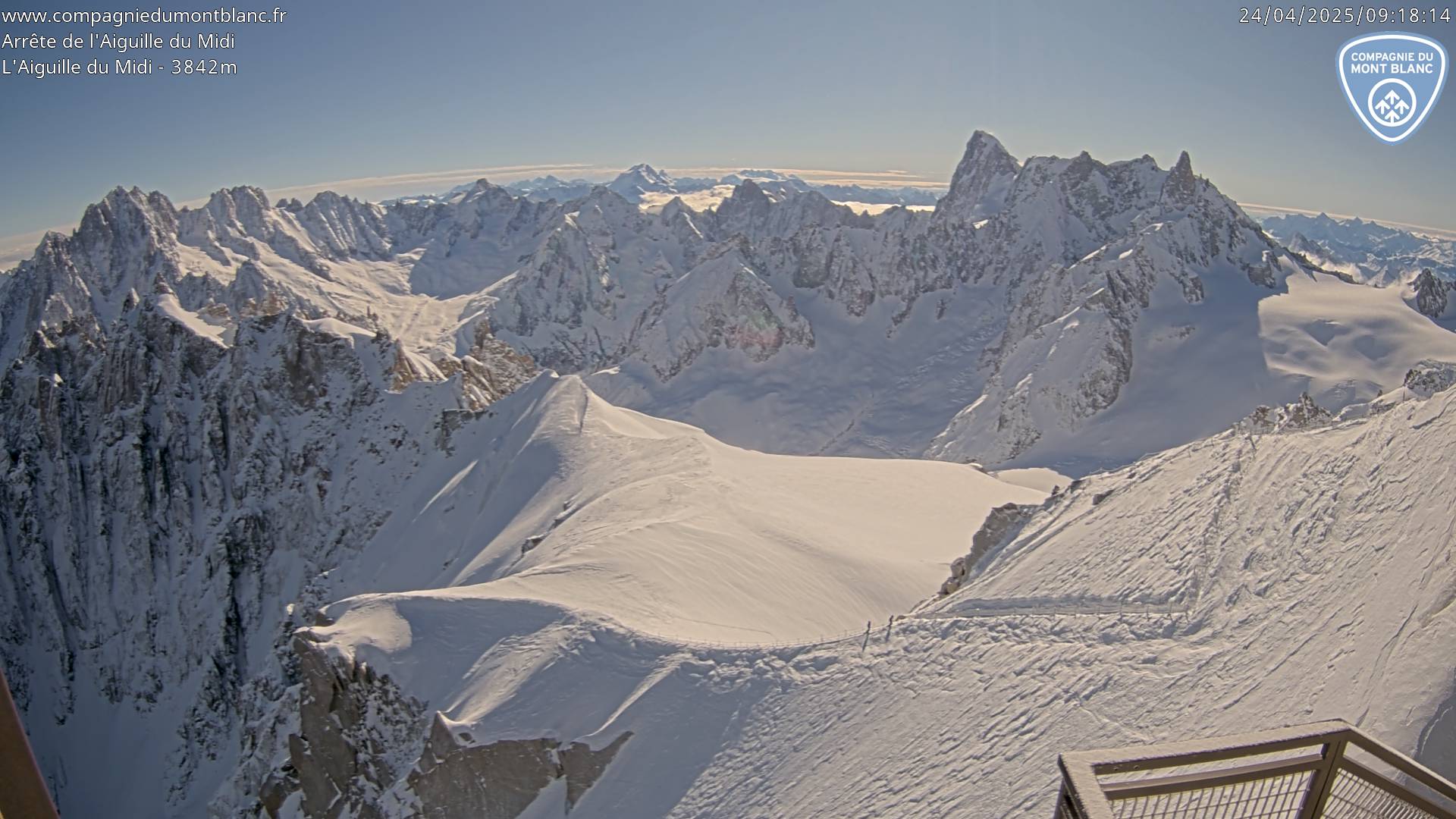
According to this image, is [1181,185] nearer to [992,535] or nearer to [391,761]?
[992,535]

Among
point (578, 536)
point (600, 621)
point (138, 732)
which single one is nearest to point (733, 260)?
point (138, 732)

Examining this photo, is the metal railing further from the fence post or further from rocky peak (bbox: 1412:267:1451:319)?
rocky peak (bbox: 1412:267:1451:319)

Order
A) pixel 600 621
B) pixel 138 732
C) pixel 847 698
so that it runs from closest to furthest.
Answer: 1. pixel 847 698
2. pixel 600 621
3. pixel 138 732

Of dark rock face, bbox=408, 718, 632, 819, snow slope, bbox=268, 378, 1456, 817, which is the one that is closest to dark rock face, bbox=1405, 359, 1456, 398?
snow slope, bbox=268, 378, 1456, 817

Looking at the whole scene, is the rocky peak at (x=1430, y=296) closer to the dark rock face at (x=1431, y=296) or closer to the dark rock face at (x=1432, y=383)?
the dark rock face at (x=1431, y=296)

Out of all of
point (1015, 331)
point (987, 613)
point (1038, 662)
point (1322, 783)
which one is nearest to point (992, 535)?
point (987, 613)

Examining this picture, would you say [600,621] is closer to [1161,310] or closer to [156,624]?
Answer: [156,624]

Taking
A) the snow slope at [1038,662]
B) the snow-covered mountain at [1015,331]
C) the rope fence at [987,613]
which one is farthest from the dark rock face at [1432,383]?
the snow-covered mountain at [1015,331]

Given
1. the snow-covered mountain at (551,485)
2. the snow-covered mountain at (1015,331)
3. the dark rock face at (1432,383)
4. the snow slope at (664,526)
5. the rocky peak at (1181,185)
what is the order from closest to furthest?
the snow-covered mountain at (551,485) → the dark rock face at (1432,383) → the snow slope at (664,526) → the snow-covered mountain at (1015,331) → the rocky peak at (1181,185)
